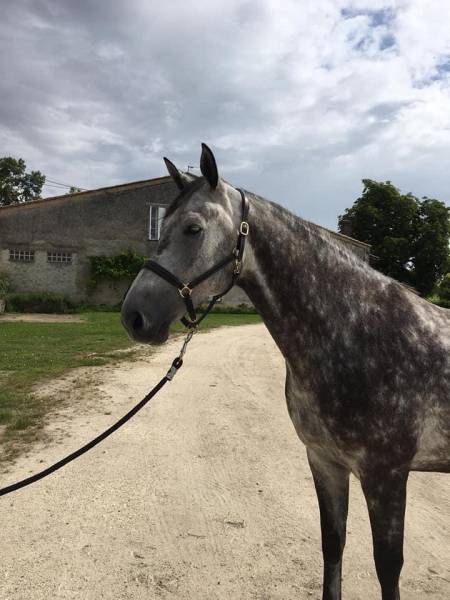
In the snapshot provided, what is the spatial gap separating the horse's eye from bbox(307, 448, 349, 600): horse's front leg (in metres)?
1.58

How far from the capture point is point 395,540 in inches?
86.2

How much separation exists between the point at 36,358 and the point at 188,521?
794 cm

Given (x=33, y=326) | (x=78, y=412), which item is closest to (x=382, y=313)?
(x=78, y=412)

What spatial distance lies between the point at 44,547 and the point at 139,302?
249cm

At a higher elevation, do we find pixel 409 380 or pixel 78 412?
pixel 409 380

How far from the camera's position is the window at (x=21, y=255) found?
25.4 m

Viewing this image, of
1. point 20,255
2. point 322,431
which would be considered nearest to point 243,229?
point 322,431

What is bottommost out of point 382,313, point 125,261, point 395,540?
point 395,540

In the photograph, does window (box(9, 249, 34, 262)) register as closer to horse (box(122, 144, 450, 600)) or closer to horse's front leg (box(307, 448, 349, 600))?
horse (box(122, 144, 450, 600))

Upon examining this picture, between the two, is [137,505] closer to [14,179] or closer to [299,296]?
[299,296]

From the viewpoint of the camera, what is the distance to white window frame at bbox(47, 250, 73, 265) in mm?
26203

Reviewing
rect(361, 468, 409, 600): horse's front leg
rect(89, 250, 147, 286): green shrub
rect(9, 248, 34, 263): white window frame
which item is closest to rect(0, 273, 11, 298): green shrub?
rect(9, 248, 34, 263): white window frame

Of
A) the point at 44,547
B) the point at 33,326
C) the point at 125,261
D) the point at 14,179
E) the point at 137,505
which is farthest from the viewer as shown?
the point at 14,179

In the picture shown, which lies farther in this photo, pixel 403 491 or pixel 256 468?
pixel 256 468
